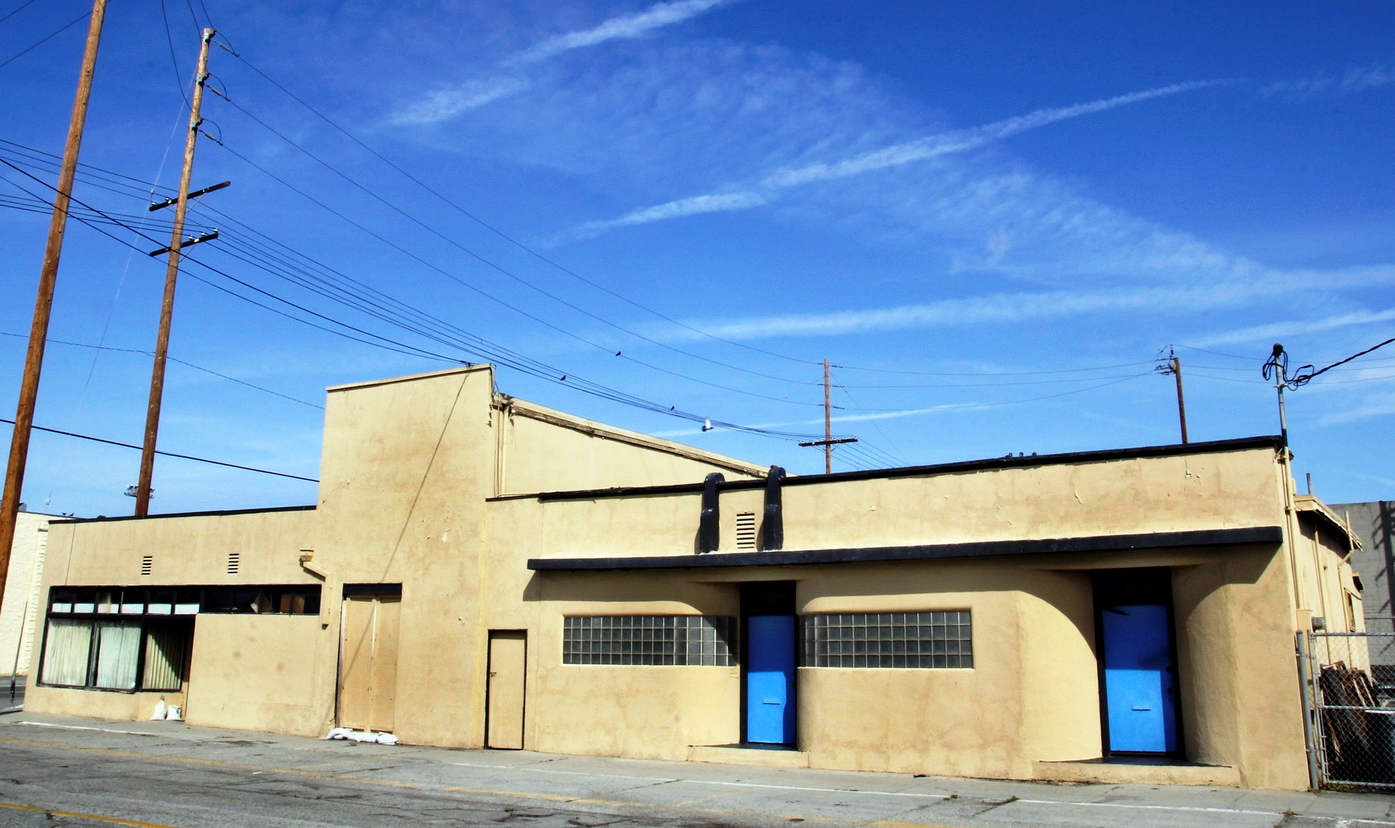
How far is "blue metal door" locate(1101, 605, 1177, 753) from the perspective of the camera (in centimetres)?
1423

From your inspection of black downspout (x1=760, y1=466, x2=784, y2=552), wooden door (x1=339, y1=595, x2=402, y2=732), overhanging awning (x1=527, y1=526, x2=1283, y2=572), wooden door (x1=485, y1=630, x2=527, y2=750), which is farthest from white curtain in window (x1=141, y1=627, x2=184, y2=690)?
black downspout (x1=760, y1=466, x2=784, y2=552)

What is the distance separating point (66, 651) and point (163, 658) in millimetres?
3086

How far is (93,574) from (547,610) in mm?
14226

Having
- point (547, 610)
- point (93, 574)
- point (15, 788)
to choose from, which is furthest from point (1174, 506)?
point (93, 574)

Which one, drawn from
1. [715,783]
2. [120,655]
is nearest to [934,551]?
[715,783]

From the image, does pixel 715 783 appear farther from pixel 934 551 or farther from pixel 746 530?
pixel 934 551

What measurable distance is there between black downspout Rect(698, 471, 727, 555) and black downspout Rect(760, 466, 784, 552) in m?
0.78

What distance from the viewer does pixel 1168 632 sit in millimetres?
14430

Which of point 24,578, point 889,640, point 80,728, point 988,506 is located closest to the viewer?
point 988,506

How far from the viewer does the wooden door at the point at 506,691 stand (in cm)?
1833

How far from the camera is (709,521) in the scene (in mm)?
16938

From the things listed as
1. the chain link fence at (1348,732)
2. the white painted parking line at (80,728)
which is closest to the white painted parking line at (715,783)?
the chain link fence at (1348,732)

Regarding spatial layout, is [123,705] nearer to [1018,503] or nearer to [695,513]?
[695,513]

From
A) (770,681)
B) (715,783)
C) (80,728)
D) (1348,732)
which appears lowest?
(80,728)
